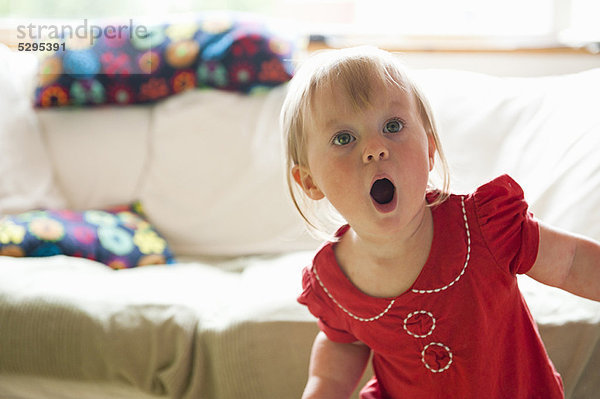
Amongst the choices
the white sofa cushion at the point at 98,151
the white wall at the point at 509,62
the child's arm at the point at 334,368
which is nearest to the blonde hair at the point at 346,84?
the child's arm at the point at 334,368

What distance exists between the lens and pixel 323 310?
91cm

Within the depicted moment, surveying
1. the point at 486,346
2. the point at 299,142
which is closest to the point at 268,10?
the point at 299,142

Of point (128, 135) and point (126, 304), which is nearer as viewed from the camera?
point (126, 304)

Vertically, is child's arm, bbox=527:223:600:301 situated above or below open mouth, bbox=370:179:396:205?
below

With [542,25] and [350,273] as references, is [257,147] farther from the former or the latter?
[542,25]

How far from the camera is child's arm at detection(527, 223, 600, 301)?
79 centimetres

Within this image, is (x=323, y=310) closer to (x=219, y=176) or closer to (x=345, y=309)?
(x=345, y=309)

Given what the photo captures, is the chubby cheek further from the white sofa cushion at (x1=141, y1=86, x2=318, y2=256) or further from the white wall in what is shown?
the white wall

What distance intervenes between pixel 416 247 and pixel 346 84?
0.24 meters

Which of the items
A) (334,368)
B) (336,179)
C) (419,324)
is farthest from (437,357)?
(336,179)

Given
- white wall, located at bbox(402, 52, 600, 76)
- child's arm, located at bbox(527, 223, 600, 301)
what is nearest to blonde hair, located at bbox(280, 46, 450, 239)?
child's arm, located at bbox(527, 223, 600, 301)

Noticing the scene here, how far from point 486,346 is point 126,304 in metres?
0.75

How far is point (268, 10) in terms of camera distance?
2379 mm

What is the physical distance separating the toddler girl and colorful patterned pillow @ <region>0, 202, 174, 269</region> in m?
0.88
